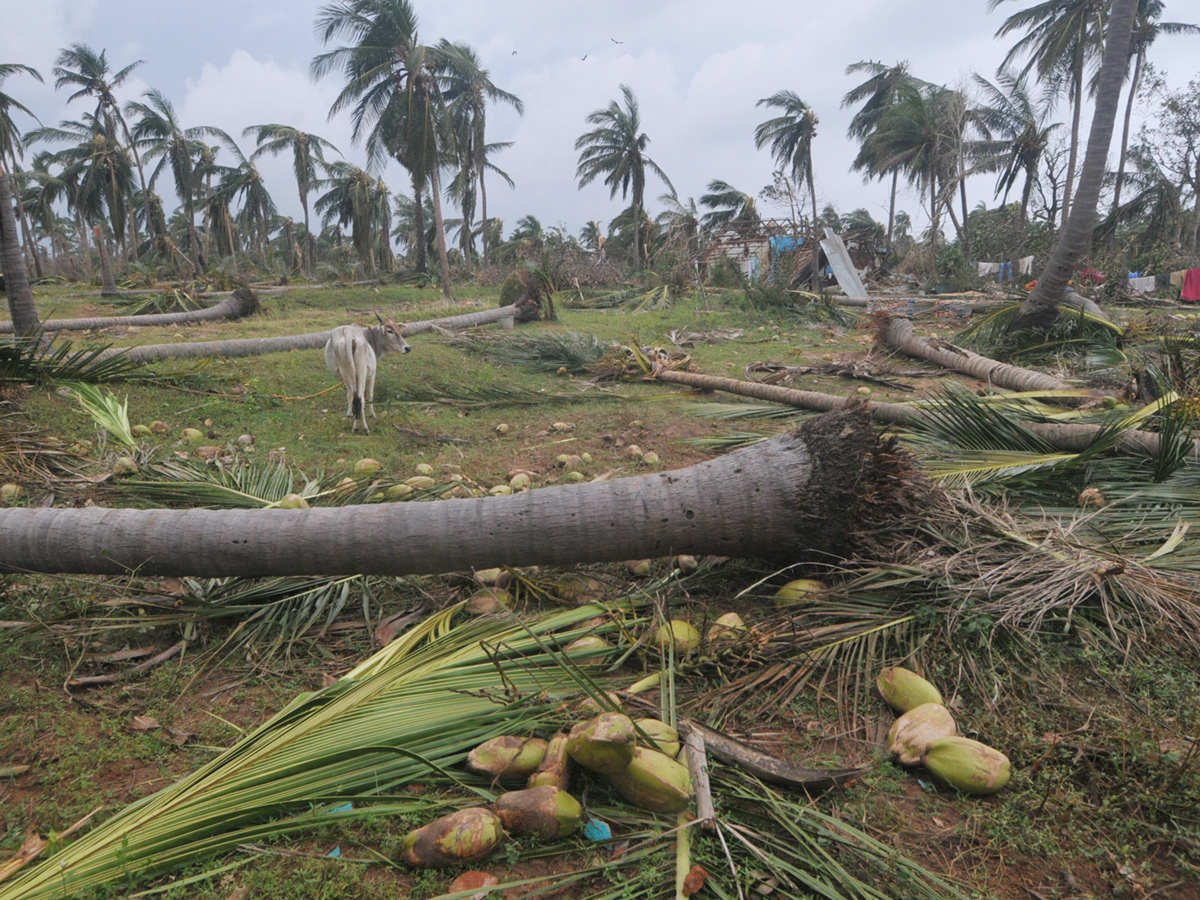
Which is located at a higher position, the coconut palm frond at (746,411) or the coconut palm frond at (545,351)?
the coconut palm frond at (545,351)

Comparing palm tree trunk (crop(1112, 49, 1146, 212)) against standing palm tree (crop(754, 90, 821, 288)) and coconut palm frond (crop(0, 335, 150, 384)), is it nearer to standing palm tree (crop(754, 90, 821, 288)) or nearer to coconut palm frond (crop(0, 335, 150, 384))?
standing palm tree (crop(754, 90, 821, 288))

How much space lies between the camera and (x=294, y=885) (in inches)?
65.9

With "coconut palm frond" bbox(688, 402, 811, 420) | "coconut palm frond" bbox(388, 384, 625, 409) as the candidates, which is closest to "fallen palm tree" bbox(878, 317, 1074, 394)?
"coconut palm frond" bbox(688, 402, 811, 420)

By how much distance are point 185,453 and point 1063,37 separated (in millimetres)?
29398

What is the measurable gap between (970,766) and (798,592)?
989 mm

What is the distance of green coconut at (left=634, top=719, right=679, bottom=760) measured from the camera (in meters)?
1.94

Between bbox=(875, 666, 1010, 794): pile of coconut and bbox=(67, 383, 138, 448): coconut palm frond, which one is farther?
bbox=(67, 383, 138, 448): coconut palm frond

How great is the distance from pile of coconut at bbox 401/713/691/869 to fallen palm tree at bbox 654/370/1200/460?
1845 mm

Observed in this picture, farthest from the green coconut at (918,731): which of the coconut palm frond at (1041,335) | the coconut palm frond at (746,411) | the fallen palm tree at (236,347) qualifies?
the fallen palm tree at (236,347)

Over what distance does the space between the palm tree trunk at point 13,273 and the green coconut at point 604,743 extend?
970 cm

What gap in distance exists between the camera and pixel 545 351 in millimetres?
9680

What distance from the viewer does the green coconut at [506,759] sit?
1.94 meters

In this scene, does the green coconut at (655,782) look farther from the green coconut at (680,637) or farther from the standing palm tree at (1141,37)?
the standing palm tree at (1141,37)

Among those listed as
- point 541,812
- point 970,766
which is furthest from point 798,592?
point 541,812
